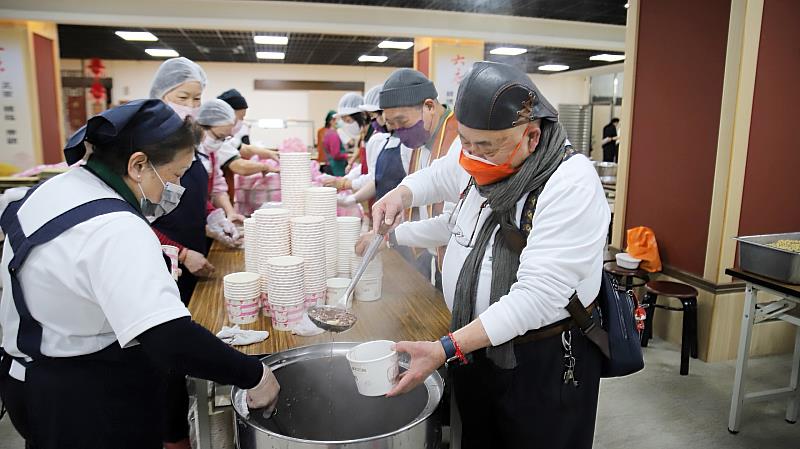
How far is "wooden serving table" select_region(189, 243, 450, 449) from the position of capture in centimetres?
159

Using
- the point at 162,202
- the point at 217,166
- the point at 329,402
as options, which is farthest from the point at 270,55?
the point at 329,402

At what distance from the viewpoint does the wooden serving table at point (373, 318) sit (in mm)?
1594

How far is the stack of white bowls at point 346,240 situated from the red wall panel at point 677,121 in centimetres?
266

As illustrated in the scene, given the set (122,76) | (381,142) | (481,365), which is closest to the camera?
(481,365)

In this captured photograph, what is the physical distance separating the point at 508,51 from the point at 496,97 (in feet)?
33.1

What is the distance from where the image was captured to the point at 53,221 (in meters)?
1.07

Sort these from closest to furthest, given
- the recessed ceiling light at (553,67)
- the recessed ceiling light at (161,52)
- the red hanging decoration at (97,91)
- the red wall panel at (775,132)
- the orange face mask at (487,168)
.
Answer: the orange face mask at (487,168)
the red wall panel at (775,132)
the red hanging decoration at (97,91)
the recessed ceiling light at (161,52)
the recessed ceiling light at (553,67)

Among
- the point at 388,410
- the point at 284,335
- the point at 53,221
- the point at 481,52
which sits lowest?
the point at 388,410

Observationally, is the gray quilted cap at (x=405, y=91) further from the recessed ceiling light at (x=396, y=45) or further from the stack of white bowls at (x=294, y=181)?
the recessed ceiling light at (x=396, y=45)

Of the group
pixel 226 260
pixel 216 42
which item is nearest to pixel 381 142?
→ pixel 226 260

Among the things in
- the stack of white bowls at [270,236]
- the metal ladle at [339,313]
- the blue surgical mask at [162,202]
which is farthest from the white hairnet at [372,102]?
the blue surgical mask at [162,202]

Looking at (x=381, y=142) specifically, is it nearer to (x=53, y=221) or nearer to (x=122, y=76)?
(x=53, y=221)

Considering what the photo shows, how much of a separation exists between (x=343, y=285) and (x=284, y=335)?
0.97 feet

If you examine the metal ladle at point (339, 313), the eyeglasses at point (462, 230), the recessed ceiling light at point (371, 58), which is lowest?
the metal ladle at point (339, 313)
